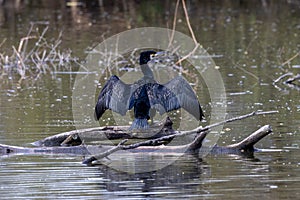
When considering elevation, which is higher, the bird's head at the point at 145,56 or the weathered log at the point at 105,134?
the bird's head at the point at 145,56

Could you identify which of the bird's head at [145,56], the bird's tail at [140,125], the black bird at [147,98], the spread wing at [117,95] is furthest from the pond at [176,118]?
the bird's head at [145,56]

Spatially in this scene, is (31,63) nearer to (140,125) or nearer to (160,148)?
(140,125)

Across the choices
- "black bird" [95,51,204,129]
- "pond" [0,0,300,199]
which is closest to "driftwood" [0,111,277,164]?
"pond" [0,0,300,199]

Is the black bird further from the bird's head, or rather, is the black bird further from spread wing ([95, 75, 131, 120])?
the bird's head

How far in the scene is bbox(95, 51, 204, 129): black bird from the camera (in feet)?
30.2

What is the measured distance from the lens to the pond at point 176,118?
7527 millimetres

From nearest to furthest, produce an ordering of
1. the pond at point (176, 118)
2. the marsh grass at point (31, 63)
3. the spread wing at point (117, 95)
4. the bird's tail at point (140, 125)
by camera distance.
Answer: the pond at point (176, 118), the bird's tail at point (140, 125), the spread wing at point (117, 95), the marsh grass at point (31, 63)

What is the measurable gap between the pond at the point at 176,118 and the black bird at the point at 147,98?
0.67m

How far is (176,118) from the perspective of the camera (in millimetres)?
11633

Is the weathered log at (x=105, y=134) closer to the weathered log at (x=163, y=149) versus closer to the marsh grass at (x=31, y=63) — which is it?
the weathered log at (x=163, y=149)

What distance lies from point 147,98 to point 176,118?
93.3 inches

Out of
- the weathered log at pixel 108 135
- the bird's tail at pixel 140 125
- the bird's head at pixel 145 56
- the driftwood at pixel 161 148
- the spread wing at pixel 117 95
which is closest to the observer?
the driftwood at pixel 161 148

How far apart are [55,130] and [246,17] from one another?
17.6m

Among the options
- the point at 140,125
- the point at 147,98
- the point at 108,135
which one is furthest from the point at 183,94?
the point at 108,135
